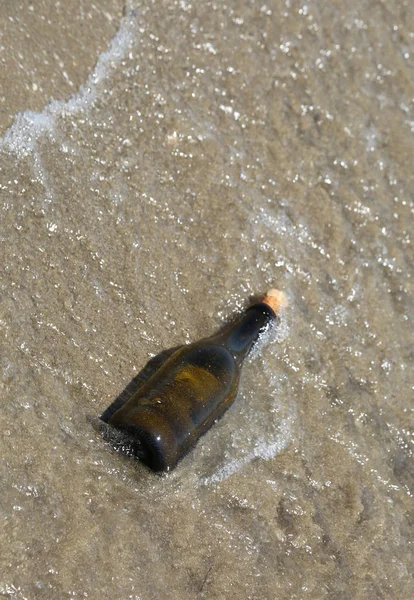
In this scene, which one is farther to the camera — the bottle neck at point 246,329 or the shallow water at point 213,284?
the bottle neck at point 246,329

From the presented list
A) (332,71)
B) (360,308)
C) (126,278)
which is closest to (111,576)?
(126,278)

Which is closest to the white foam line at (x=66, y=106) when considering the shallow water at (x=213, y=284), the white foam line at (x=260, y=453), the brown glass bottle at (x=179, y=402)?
the shallow water at (x=213, y=284)

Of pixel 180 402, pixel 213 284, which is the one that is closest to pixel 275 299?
pixel 213 284

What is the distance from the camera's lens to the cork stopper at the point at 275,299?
2.40 meters

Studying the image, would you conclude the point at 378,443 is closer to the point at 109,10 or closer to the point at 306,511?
the point at 306,511

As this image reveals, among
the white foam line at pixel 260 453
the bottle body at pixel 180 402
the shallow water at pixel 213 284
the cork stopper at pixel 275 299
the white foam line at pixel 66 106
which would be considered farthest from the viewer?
the cork stopper at pixel 275 299

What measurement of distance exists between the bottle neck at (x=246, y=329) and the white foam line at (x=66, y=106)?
2.75 feet

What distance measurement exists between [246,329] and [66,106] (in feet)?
3.11

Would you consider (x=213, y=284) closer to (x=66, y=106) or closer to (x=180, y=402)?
(x=180, y=402)

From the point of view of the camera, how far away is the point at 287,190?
2.67 m

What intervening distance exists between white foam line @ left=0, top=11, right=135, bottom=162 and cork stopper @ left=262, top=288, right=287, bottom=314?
2.86 ft

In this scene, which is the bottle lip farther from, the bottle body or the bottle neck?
the bottle body

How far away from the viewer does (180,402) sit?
6.36ft

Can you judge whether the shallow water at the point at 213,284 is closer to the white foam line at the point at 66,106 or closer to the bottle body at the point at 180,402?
the white foam line at the point at 66,106
